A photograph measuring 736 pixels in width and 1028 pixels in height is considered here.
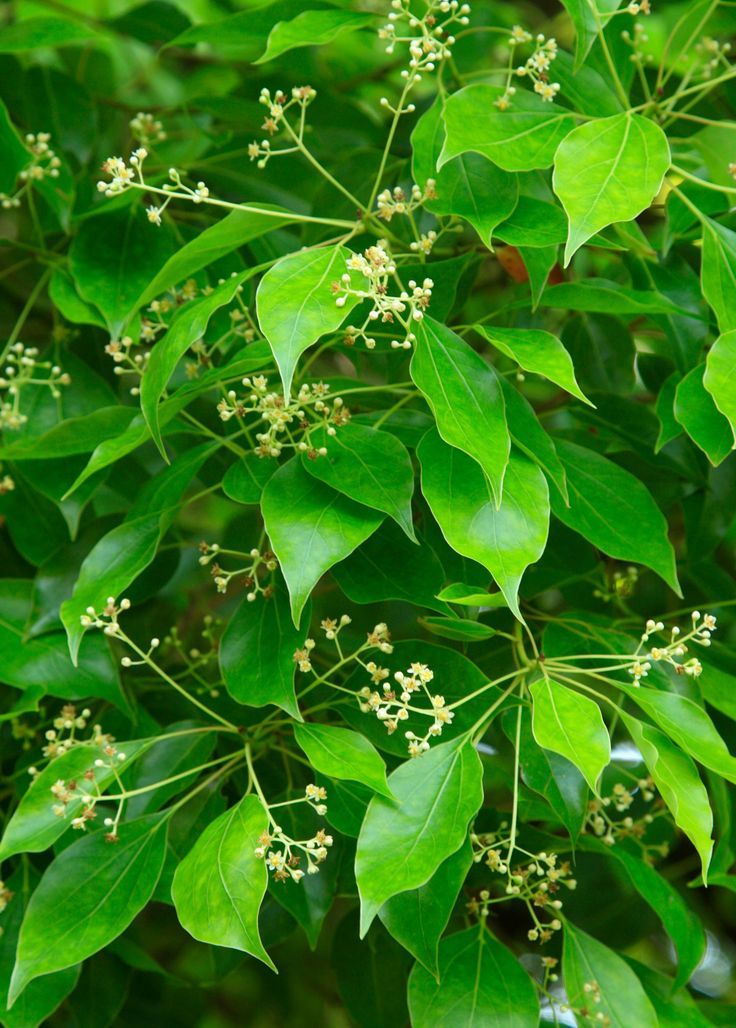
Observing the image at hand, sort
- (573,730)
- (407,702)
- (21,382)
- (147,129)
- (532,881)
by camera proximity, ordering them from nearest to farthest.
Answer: (573,730)
(407,702)
(532,881)
(21,382)
(147,129)

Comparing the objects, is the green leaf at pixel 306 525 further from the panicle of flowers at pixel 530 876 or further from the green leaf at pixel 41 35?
the green leaf at pixel 41 35

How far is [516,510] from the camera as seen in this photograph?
85 cm

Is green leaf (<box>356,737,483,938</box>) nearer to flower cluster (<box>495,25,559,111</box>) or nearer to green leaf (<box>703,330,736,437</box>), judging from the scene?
green leaf (<box>703,330,736,437</box>)

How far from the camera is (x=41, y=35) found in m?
1.25

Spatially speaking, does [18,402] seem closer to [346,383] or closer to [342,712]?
[346,383]

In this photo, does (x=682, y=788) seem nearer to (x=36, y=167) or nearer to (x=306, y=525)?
(x=306, y=525)

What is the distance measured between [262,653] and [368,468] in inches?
7.1

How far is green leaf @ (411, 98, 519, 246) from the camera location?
92cm

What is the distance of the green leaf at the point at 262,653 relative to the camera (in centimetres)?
90

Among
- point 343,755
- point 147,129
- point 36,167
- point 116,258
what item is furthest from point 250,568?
point 147,129

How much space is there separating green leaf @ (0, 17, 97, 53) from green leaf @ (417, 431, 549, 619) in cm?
67

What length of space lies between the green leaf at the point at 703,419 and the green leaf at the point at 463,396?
155 mm

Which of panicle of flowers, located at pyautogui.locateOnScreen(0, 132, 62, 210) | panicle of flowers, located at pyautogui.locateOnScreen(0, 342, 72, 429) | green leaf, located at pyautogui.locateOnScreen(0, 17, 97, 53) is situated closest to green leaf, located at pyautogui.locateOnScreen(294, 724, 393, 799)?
panicle of flowers, located at pyautogui.locateOnScreen(0, 342, 72, 429)

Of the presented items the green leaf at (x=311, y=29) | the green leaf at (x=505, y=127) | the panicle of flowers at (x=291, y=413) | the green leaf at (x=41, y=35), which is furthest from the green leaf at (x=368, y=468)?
the green leaf at (x=41, y=35)
